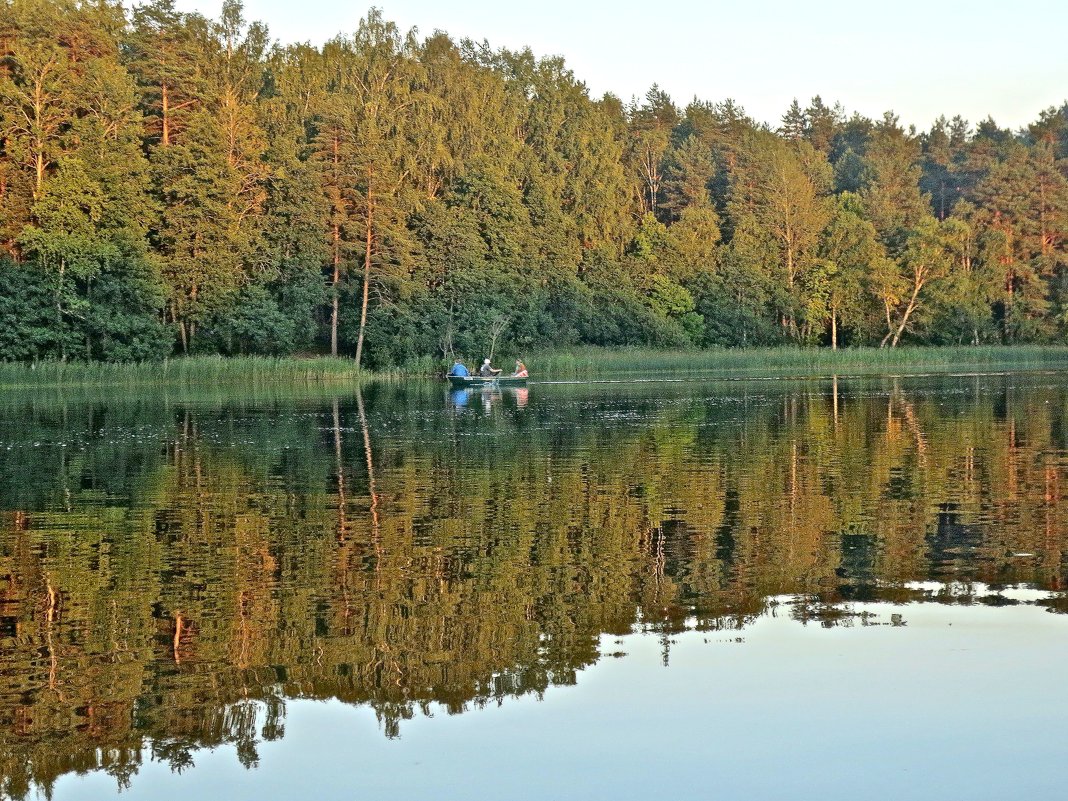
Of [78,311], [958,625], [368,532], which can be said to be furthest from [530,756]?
[78,311]

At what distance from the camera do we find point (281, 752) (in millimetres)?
6691

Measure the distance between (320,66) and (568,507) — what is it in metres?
66.3

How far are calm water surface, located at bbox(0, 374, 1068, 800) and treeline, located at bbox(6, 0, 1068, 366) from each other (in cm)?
4476

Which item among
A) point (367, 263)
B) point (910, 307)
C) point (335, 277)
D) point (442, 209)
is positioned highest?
point (442, 209)

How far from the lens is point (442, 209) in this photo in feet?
242

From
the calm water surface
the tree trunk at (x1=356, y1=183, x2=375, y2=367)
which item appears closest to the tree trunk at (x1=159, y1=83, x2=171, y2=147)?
the tree trunk at (x1=356, y1=183, x2=375, y2=367)

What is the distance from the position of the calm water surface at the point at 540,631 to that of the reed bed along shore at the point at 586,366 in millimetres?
37494

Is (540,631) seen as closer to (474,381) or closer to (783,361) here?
(474,381)

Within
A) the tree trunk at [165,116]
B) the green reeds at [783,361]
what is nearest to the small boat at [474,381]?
the green reeds at [783,361]

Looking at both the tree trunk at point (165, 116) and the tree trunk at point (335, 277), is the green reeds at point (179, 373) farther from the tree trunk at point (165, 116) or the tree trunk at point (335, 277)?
the tree trunk at point (165, 116)

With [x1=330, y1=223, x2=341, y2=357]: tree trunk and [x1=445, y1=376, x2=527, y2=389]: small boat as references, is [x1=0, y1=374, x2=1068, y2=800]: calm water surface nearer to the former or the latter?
[x1=445, y1=376, x2=527, y2=389]: small boat

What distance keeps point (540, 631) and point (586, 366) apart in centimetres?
5926

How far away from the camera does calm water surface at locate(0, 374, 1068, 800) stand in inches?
253

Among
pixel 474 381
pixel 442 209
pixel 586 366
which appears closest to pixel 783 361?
pixel 586 366
